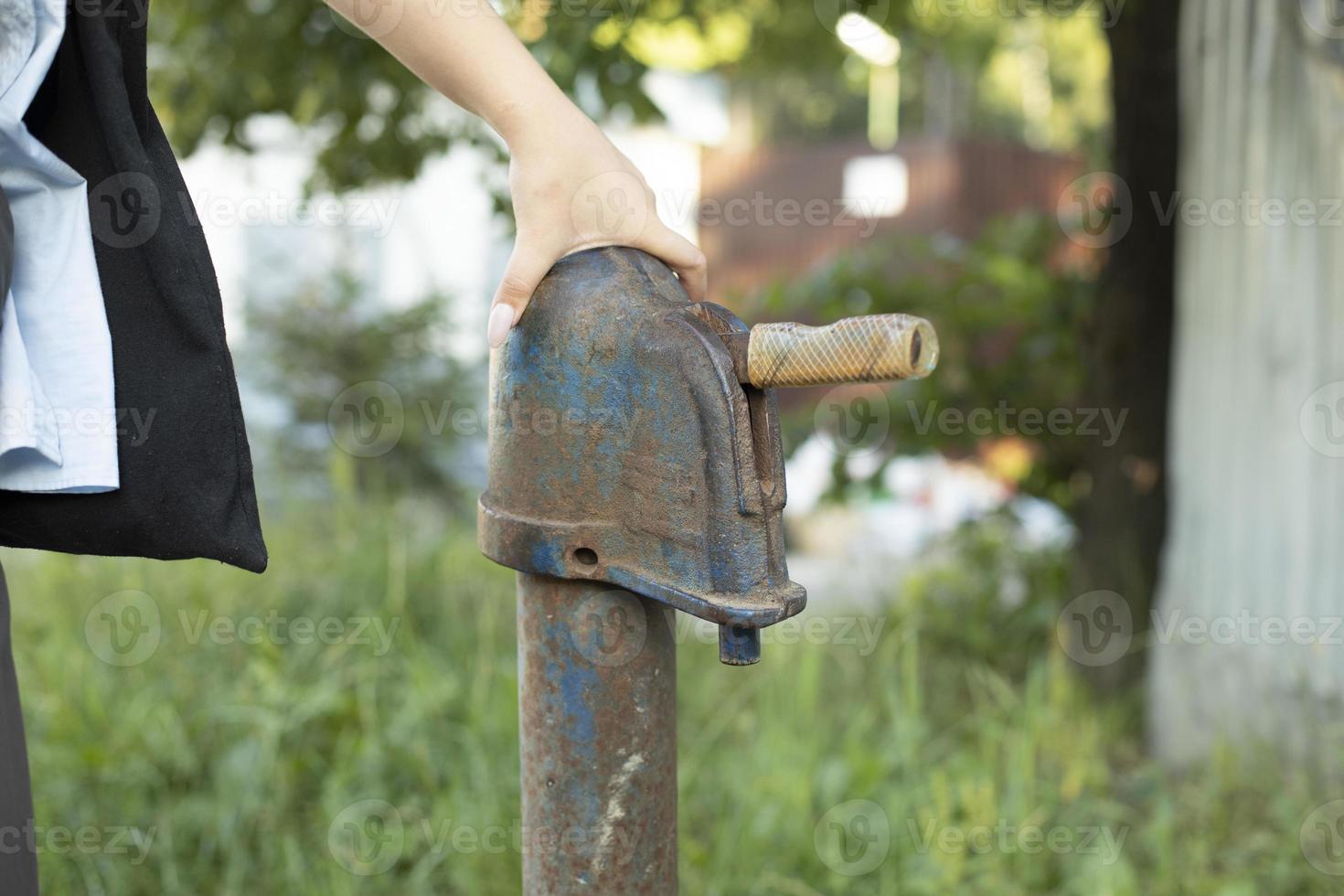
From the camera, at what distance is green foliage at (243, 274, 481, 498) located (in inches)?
231

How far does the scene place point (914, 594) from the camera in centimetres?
414

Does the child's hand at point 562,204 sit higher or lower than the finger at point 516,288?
higher

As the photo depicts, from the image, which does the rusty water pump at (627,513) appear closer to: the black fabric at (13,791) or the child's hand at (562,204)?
the child's hand at (562,204)

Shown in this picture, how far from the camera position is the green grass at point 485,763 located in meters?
2.36

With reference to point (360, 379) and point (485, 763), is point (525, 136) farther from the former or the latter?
point (360, 379)

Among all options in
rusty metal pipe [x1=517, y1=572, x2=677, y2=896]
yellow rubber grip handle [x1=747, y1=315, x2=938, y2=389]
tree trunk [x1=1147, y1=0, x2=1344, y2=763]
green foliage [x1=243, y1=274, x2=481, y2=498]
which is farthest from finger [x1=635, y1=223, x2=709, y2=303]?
green foliage [x1=243, y1=274, x2=481, y2=498]

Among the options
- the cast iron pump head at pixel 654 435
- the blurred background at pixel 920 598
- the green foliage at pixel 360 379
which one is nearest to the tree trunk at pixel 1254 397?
the blurred background at pixel 920 598

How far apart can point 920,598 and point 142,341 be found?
3336mm

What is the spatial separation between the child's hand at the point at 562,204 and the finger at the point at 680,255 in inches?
0.7

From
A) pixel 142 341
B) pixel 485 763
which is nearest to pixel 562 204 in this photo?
pixel 142 341

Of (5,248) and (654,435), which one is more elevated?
(5,248)

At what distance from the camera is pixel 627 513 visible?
3.60ft

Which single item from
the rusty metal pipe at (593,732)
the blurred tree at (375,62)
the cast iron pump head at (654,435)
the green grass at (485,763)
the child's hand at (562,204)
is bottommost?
the green grass at (485,763)

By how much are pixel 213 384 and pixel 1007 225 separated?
123 inches
